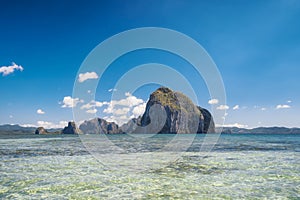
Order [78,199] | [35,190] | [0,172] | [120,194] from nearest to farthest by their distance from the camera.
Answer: [78,199] < [120,194] < [35,190] < [0,172]

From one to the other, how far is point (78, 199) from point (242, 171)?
452 inches

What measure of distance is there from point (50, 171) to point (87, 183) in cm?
497

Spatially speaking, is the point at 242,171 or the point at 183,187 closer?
the point at 183,187

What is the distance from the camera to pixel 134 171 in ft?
57.0

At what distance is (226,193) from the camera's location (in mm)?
11492

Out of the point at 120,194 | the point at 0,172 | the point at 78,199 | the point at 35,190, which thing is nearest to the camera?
the point at 78,199

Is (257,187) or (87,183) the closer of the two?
(257,187)

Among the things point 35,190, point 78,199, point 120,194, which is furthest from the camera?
point 35,190

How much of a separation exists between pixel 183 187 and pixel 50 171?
9.76 meters

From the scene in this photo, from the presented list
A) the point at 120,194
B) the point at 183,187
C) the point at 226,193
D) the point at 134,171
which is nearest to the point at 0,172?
the point at 134,171

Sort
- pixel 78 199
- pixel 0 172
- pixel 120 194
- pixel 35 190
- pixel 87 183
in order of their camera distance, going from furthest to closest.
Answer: pixel 0 172 < pixel 87 183 < pixel 35 190 < pixel 120 194 < pixel 78 199

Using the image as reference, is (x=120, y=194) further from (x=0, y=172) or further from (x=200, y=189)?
(x=0, y=172)

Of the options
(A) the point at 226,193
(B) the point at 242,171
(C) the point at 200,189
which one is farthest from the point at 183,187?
(B) the point at 242,171

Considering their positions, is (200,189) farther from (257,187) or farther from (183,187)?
(257,187)
